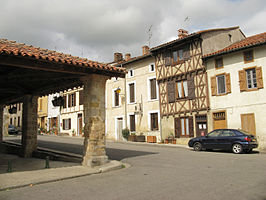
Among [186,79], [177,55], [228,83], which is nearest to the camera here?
[228,83]

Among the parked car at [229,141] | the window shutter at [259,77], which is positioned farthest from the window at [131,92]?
the window shutter at [259,77]

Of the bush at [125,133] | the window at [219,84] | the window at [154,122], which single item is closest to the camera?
the window at [219,84]

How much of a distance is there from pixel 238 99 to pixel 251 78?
156cm

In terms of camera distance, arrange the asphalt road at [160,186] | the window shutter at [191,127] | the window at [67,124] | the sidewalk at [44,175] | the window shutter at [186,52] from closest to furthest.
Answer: the asphalt road at [160,186], the sidewalk at [44,175], the window shutter at [191,127], the window shutter at [186,52], the window at [67,124]

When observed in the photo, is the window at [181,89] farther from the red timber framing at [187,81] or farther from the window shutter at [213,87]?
the window shutter at [213,87]

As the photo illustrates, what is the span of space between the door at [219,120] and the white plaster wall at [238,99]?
282 mm

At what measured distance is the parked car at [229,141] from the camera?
1263cm

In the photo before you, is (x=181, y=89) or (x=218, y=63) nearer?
(x=218, y=63)

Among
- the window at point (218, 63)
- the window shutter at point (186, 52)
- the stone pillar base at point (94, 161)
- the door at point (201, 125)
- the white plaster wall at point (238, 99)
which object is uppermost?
the window shutter at point (186, 52)

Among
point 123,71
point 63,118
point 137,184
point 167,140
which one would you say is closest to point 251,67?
point 167,140

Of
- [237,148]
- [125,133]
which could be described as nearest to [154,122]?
[125,133]

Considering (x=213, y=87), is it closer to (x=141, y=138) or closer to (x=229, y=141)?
(x=229, y=141)

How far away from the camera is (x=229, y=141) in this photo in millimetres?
13086

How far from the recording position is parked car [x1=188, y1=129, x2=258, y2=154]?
1263 cm
